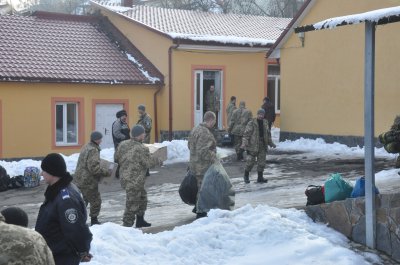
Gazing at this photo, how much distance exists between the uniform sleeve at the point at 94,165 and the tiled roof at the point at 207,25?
533 inches

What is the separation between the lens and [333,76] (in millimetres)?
19938

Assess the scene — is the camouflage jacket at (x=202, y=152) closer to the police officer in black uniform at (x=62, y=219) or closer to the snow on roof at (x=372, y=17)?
the snow on roof at (x=372, y=17)

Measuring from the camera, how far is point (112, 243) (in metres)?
7.29

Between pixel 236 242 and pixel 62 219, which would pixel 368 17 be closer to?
pixel 236 242

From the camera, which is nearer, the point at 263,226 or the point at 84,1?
the point at 263,226

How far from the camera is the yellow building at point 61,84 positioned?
66.2ft

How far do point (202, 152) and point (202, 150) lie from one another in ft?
0.10

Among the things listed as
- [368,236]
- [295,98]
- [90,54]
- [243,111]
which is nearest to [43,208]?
[368,236]

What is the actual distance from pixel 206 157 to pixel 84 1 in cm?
4602

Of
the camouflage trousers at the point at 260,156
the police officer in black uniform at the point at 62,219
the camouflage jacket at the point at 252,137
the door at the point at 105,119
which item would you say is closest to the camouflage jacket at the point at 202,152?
the camouflage jacket at the point at 252,137

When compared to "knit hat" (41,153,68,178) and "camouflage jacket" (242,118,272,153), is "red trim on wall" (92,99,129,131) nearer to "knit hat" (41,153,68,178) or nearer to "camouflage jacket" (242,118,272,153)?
"camouflage jacket" (242,118,272,153)

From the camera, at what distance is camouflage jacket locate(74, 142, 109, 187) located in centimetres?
943

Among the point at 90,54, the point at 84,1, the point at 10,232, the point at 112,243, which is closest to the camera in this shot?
the point at 10,232

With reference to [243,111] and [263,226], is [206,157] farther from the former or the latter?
[243,111]
